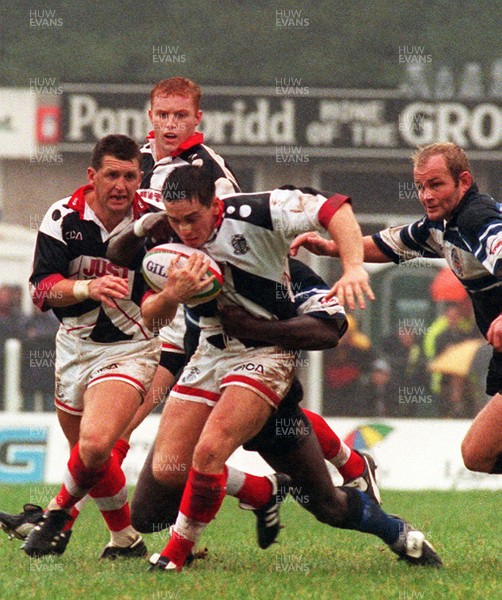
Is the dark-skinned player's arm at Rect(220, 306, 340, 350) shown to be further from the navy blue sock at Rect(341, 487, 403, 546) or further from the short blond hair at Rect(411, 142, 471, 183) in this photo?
the short blond hair at Rect(411, 142, 471, 183)

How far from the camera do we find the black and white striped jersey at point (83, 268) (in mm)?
7129

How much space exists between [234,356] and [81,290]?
0.82m

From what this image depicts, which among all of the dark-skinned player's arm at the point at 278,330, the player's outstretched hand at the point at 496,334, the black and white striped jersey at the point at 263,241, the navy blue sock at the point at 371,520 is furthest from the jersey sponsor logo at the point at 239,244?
the navy blue sock at the point at 371,520

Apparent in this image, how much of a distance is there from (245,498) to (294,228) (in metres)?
1.67

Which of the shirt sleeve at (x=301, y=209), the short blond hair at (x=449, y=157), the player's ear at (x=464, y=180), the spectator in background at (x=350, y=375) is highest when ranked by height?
the short blond hair at (x=449, y=157)

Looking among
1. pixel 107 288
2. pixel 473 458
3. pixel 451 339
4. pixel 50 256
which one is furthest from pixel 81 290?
pixel 451 339

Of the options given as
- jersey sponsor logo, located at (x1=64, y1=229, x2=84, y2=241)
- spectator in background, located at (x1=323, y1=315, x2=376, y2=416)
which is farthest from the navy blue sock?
spectator in background, located at (x1=323, y1=315, x2=376, y2=416)

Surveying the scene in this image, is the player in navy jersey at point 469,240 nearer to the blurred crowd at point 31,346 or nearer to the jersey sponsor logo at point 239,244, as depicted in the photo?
the jersey sponsor logo at point 239,244

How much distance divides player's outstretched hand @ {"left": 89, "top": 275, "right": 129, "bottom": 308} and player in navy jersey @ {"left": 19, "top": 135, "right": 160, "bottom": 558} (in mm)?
12

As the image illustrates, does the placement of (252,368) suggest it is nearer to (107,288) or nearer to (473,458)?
(107,288)

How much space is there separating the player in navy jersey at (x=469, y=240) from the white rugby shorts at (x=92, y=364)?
103 centimetres

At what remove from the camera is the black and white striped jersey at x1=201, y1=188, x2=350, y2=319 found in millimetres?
6422

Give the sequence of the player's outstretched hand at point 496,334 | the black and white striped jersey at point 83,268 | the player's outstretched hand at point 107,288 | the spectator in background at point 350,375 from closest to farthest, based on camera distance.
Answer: the player's outstretched hand at point 496,334
the player's outstretched hand at point 107,288
the black and white striped jersey at point 83,268
the spectator in background at point 350,375

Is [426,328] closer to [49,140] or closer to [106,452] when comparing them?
[49,140]
